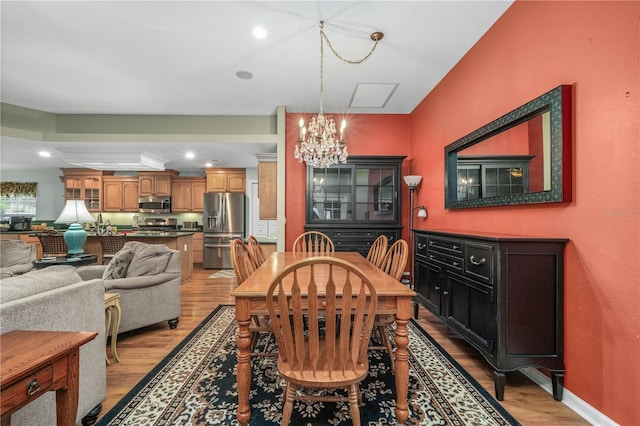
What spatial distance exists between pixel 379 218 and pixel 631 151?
2813 mm

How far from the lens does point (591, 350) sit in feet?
5.00

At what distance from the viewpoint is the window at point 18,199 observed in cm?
709

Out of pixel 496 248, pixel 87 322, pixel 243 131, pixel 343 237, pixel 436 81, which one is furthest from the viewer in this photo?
pixel 243 131

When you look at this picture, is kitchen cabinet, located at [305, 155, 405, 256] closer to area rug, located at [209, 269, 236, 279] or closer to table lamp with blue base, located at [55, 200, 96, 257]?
area rug, located at [209, 269, 236, 279]

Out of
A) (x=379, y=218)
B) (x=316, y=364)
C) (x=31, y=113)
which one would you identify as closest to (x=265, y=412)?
(x=316, y=364)

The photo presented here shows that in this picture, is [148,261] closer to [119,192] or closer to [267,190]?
[267,190]

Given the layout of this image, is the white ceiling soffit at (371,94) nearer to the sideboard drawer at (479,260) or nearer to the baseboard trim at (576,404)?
the sideboard drawer at (479,260)

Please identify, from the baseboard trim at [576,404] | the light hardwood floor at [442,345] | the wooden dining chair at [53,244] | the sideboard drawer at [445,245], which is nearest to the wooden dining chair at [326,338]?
the light hardwood floor at [442,345]

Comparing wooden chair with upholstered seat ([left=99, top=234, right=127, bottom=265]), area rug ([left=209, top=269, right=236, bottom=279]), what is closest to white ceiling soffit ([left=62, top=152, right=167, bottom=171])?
wooden chair with upholstered seat ([left=99, top=234, right=127, bottom=265])

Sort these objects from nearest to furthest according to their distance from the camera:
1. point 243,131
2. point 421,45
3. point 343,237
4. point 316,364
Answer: point 316,364, point 421,45, point 343,237, point 243,131

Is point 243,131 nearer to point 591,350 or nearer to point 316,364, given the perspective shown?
point 316,364

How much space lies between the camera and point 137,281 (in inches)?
101

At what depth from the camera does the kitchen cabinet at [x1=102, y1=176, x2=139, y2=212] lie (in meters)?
6.79

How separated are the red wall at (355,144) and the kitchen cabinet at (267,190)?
31 centimetres
